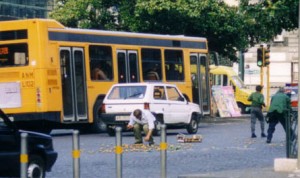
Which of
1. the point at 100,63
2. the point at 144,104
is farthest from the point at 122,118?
the point at 100,63

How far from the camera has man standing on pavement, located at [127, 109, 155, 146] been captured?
94.6 feet

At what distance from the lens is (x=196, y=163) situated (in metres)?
23.2

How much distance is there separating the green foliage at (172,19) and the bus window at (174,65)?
671 cm

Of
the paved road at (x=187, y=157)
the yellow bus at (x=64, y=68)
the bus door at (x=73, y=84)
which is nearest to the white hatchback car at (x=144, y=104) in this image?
the paved road at (x=187, y=157)

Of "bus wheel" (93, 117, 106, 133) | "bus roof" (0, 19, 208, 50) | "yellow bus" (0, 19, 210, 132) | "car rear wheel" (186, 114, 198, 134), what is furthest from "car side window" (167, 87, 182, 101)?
"bus roof" (0, 19, 208, 50)

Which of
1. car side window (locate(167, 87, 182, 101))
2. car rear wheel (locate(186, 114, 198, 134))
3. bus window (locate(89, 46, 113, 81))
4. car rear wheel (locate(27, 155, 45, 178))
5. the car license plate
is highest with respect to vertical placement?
bus window (locate(89, 46, 113, 81))

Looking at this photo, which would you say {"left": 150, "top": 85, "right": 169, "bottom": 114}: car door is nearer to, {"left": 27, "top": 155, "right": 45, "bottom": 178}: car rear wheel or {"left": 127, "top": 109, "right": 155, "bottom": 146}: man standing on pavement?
{"left": 127, "top": 109, "right": 155, "bottom": 146}: man standing on pavement

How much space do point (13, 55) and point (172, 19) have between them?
16008mm

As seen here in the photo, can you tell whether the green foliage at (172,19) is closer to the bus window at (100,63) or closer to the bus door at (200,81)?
the bus door at (200,81)

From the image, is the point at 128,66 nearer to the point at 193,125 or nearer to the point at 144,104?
the point at 193,125

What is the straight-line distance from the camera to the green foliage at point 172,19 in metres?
47.3

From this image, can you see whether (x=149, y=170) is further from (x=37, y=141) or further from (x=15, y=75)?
(x=15, y=75)

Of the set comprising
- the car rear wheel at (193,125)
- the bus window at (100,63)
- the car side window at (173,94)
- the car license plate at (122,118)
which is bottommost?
the car rear wheel at (193,125)

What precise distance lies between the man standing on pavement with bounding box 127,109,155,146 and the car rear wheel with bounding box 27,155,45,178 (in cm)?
1110
